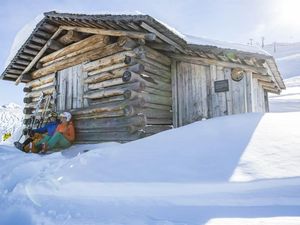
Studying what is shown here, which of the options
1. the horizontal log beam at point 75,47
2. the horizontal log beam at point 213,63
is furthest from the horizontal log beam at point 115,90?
the horizontal log beam at point 213,63

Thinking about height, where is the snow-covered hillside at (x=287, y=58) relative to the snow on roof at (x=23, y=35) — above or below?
above

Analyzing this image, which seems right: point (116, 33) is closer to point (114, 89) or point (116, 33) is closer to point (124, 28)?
point (124, 28)

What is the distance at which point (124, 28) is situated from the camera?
7.34m

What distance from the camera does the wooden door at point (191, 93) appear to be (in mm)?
7984

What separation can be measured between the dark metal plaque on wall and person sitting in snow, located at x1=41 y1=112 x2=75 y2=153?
171 inches

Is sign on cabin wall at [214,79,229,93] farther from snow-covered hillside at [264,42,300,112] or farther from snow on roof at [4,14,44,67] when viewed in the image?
snow-covered hillside at [264,42,300,112]

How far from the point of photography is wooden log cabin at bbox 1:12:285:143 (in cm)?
715

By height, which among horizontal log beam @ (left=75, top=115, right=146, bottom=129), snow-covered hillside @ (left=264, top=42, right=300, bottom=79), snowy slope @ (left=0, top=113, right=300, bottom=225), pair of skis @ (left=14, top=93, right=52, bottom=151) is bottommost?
snowy slope @ (left=0, top=113, right=300, bottom=225)

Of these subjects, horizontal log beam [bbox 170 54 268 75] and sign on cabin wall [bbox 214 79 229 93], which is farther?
sign on cabin wall [bbox 214 79 229 93]

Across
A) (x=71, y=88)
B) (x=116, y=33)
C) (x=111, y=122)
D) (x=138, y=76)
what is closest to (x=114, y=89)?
(x=138, y=76)

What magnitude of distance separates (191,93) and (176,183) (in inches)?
216

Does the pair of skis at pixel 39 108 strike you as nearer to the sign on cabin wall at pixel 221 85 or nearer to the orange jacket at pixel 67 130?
the orange jacket at pixel 67 130

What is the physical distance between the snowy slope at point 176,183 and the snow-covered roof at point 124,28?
305cm

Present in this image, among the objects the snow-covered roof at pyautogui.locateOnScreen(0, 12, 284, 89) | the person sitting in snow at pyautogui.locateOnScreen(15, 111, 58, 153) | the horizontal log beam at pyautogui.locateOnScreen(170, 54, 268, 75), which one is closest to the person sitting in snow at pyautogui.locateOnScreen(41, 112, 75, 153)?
the person sitting in snow at pyautogui.locateOnScreen(15, 111, 58, 153)
